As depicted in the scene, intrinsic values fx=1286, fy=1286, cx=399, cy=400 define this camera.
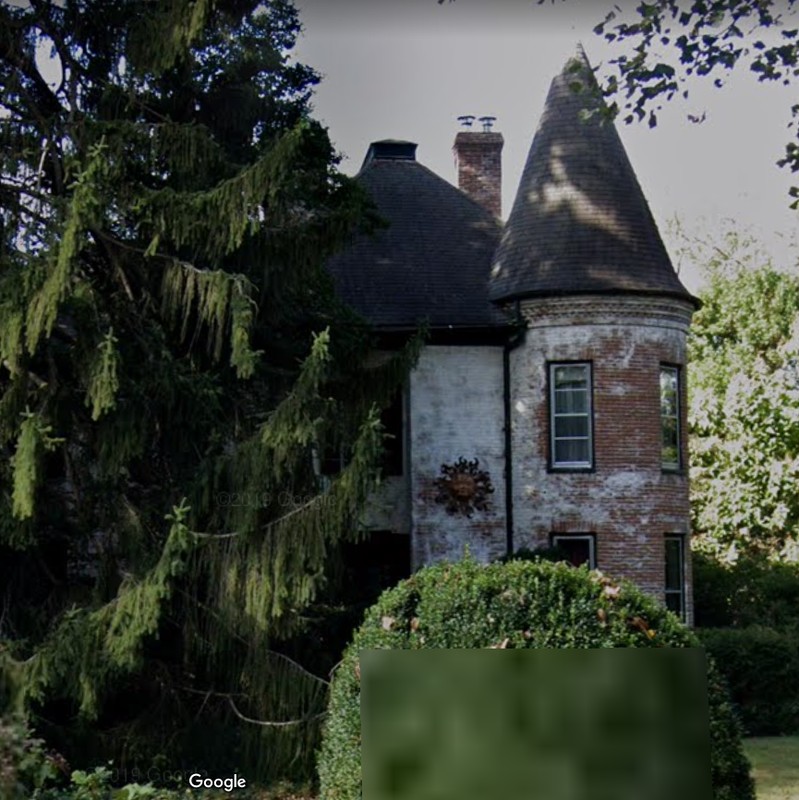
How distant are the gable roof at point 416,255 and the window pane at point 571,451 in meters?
2.32

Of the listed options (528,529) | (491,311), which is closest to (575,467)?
(528,529)

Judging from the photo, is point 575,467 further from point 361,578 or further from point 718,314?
point 718,314

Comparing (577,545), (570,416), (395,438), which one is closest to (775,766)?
(577,545)

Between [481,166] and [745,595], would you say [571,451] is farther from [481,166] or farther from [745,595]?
[481,166]

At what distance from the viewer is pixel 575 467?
70.1 feet

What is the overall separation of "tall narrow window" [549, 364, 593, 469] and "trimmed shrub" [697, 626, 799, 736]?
11.8 ft

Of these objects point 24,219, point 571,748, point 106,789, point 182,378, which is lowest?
point 106,789

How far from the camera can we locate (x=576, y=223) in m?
22.1

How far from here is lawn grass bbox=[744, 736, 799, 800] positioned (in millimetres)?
12766

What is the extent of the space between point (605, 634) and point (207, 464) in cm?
714

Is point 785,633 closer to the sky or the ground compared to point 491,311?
closer to the ground

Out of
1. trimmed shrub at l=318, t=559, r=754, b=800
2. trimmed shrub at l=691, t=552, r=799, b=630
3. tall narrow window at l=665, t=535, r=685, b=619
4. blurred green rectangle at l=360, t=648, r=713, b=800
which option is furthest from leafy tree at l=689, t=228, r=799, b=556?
blurred green rectangle at l=360, t=648, r=713, b=800

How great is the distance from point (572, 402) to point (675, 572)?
11.3 ft

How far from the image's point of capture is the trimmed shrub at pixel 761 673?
19.8m
